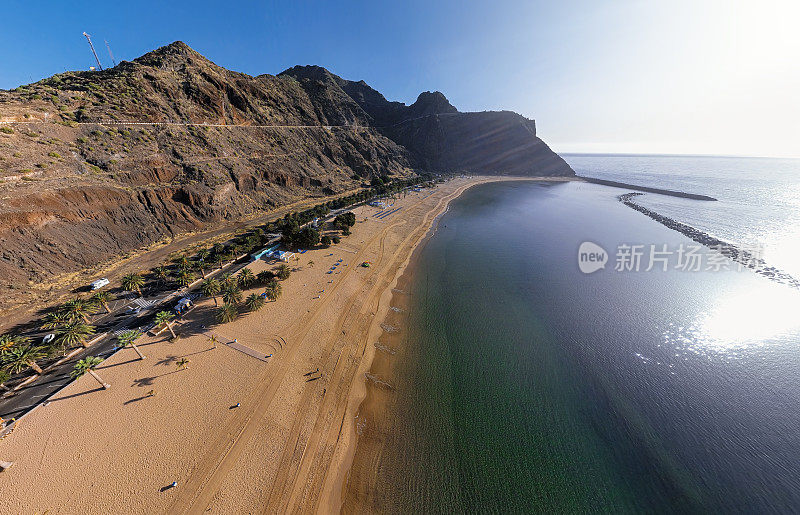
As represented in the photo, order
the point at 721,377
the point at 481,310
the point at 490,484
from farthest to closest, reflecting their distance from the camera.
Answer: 1. the point at 481,310
2. the point at 721,377
3. the point at 490,484

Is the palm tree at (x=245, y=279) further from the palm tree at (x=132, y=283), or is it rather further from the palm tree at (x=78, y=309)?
the palm tree at (x=78, y=309)

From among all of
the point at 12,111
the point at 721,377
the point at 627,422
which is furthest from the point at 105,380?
the point at 721,377

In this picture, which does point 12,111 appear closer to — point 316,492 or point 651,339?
point 316,492

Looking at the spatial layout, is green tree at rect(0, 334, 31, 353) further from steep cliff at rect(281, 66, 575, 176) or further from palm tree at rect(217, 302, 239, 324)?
steep cliff at rect(281, 66, 575, 176)

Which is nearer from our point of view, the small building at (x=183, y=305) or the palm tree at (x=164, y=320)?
the palm tree at (x=164, y=320)

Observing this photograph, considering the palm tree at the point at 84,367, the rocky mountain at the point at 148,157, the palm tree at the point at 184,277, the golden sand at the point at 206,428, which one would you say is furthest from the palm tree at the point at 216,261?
the palm tree at the point at 84,367

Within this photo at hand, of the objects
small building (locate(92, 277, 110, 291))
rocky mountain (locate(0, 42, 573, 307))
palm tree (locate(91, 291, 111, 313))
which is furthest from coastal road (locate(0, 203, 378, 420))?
rocky mountain (locate(0, 42, 573, 307))
